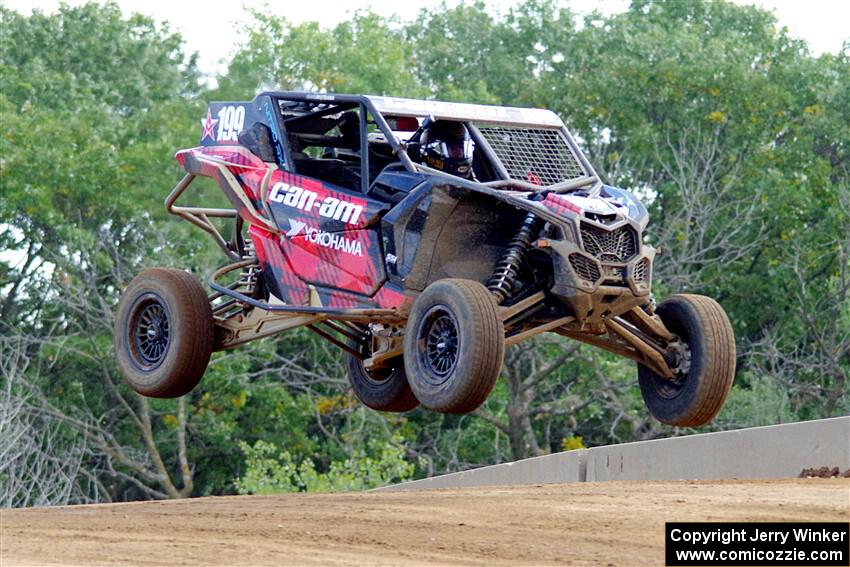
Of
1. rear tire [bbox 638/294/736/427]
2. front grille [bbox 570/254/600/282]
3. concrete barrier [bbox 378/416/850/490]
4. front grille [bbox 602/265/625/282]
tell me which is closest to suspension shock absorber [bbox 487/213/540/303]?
front grille [bbox 570/254/600/282]

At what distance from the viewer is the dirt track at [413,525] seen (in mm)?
9219

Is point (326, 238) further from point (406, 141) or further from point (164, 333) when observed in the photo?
point (164, 333)

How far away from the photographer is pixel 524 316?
12625 mm

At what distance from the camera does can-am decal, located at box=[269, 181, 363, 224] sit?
1298 cm

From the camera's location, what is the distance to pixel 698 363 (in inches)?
512

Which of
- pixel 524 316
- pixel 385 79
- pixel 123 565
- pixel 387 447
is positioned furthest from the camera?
pixel 385 79

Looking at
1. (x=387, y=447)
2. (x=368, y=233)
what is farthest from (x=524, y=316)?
(x=387, y=447)

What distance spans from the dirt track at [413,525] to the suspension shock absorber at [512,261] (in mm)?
1586

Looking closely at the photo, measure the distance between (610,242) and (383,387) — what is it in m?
3.61

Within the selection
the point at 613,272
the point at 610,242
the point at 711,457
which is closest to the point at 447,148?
the point at 610,242

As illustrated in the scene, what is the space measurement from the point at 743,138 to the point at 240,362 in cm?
1219

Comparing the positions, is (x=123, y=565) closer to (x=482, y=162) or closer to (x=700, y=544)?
(x=700, y=544)

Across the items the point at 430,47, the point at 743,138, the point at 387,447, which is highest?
the point at 430,47

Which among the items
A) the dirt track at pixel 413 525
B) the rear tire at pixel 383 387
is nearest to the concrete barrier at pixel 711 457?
the dirt track at pixel 413 525
